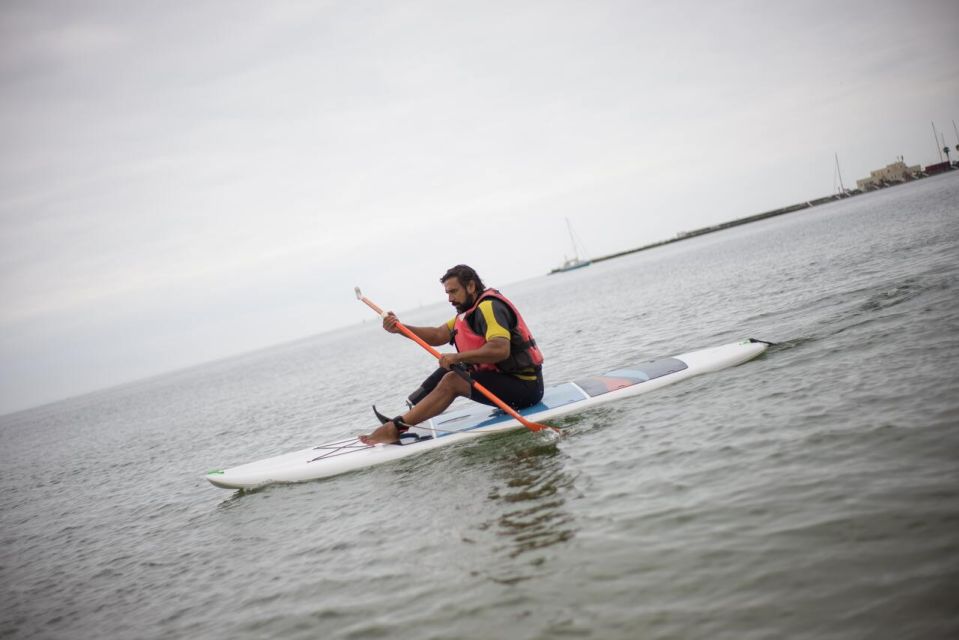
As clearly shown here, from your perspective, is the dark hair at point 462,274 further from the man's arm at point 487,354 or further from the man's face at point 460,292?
the man's arm at point 487,354

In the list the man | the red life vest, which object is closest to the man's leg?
the man

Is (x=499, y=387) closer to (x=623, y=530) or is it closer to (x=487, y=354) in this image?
(x=487, y=354)

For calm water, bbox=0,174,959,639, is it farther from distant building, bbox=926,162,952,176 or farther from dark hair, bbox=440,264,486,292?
distant building, bbox=926,162,952,176

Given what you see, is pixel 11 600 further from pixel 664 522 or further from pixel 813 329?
pixel 813 329

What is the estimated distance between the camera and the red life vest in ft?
21.5

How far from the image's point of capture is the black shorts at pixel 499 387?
6828 millimetres

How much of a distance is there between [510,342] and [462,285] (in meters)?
0.87

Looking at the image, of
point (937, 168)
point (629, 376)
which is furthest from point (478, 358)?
point (937, 168)

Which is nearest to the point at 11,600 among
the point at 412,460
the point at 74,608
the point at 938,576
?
the point at 74,608

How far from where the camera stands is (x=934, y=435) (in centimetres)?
388

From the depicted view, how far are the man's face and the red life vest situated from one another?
0.10 m

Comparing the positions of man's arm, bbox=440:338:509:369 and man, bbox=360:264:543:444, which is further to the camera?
man, bbox=360:264:543:444

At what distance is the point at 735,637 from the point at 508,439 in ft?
14.1

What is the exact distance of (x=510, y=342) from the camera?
6.51 m
